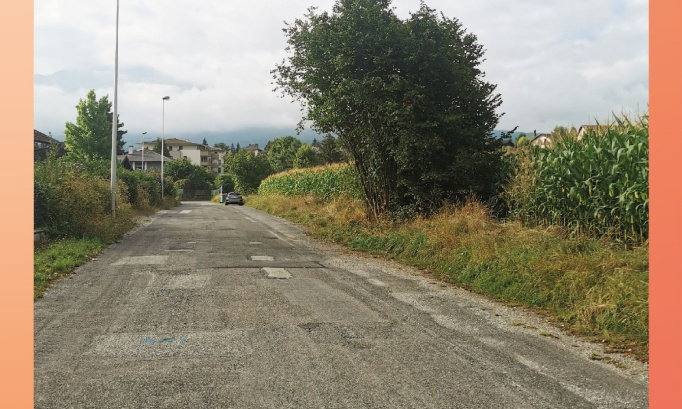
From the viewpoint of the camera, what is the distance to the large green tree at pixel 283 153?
302 feet

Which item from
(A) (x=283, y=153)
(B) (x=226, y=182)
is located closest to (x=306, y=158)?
(A) (x=283, y=153)

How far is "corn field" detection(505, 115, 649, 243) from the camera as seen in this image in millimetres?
9078

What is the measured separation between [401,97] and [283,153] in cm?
8224

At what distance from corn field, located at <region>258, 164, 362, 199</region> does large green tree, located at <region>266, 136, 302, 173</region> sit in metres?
47.2

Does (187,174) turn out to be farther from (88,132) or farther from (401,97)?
(401,97)

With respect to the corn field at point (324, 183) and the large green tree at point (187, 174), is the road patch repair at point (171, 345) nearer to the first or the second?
the corn field at point (324, 183)

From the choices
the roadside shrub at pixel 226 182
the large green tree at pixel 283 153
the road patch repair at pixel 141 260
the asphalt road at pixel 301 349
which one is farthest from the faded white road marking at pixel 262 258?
the roadside shrub at pixel 226 182

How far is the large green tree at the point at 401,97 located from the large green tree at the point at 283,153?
71594mm

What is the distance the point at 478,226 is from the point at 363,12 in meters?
7.70

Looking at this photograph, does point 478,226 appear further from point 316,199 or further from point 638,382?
point 316,199

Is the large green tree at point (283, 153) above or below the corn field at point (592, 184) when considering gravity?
above

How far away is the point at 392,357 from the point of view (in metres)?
→ 5.20

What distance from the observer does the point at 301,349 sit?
5410 mm

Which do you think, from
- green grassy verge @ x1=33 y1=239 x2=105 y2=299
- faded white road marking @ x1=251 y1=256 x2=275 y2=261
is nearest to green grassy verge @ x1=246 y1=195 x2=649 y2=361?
faded white road marking @ x1=251 y1=256 x2=275 y2=261
